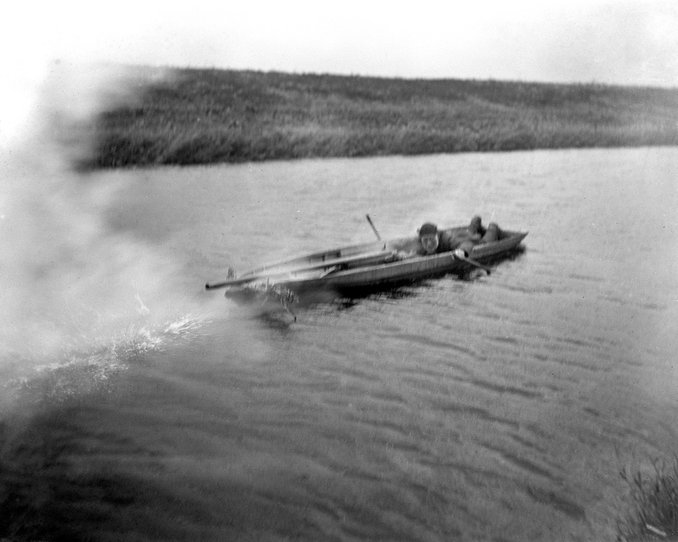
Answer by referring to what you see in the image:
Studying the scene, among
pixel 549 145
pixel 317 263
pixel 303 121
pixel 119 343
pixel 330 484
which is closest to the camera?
pixel 330 484

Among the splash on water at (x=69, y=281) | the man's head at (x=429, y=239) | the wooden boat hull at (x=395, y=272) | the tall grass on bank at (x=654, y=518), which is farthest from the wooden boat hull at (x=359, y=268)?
the tall grass on bank at (x=654, y=518)

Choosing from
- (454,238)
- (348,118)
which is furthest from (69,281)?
(348,118)

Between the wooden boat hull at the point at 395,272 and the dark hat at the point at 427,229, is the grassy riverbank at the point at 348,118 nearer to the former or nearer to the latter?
the dark hat at the point at 427,229

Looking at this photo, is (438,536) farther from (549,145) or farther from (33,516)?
(549,145)

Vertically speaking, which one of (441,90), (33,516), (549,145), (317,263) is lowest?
(33,516)

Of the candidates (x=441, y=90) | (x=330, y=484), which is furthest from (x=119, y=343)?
(x=441, y=90)

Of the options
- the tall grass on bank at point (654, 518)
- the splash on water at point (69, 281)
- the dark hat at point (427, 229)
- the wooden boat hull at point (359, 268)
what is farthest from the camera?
the dark hat at point (427, 229)
